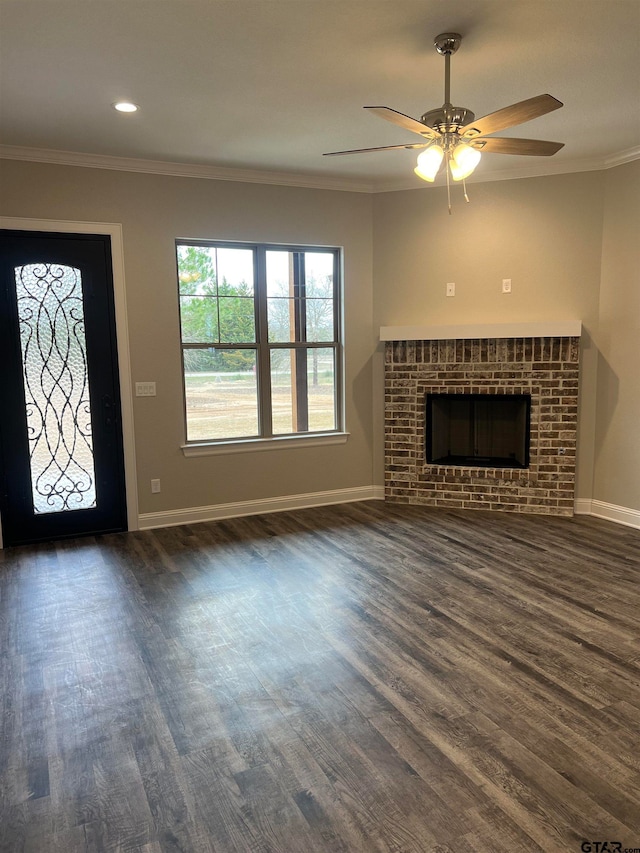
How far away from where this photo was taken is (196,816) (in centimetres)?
184

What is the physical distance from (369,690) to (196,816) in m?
0.89

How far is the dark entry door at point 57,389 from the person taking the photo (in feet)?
14.0

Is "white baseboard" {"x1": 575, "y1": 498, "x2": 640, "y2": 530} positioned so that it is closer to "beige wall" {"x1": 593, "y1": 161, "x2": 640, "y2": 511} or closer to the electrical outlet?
"beige wall" {"x1": 593, "y1": 161, "x2": 640, "y2": 511}

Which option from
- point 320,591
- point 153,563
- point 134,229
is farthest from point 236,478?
point 134,229

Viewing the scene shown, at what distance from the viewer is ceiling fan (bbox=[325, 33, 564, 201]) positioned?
2640 mm

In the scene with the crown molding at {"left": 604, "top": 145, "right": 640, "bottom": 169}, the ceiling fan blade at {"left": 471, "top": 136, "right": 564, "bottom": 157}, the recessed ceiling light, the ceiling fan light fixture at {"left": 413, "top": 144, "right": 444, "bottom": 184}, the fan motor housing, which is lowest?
the ceiling fan light fixture at {"left": 413, "top": 144, "right": 444, "bottom": 184}

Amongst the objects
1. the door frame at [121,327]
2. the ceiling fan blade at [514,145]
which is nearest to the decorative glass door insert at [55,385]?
the door frame at [121,327]

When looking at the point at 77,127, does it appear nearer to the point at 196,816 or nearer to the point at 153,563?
the point at 153,563

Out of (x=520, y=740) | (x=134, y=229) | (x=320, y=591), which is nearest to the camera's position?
(x=520, y=740)

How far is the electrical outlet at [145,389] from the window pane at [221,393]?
30cm

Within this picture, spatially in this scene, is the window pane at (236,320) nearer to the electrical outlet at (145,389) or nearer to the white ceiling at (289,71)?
the electrical outlet at (145,389)

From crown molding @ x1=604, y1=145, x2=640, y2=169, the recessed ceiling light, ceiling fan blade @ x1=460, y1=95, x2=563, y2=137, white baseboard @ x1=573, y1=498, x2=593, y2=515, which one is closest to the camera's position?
ceiling fan blade @ x1=460, y1=95, x2=563, y2=137

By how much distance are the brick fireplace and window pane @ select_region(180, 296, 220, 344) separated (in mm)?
1519

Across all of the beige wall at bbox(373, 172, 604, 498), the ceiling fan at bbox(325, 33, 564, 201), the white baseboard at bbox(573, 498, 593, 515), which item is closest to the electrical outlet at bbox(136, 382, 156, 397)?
the beige wall at bbox(373, 172, 604, 498)
